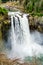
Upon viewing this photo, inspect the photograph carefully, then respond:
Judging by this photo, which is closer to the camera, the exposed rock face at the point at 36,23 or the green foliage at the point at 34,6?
the exposed rock face at the point at 36,23

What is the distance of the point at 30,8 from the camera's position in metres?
21.3

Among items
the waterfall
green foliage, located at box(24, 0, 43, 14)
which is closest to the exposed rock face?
the waterfall

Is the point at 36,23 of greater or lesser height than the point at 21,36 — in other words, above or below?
above

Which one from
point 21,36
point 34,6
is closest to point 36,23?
point 21,36

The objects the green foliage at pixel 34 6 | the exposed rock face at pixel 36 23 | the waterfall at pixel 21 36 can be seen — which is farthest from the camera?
the green foliage at pixel 34 6

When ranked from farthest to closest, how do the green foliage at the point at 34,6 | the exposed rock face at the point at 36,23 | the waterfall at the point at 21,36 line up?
the green foliage at the point at 34,6 → the exposed rock face at the point at 36,23 → the waterfall at the point at 21,36

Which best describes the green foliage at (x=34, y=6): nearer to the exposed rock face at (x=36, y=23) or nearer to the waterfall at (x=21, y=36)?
the exposed rock face at (x=36, y=23)

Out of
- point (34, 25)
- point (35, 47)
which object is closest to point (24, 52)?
point (35, 47)

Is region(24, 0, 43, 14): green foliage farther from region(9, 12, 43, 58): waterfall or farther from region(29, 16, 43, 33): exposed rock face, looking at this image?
region(9, 12, 43, 58): waterfall

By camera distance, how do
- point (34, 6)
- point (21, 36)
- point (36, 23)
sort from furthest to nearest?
point (34, 6)
point (36, 23)
point (21, 36)

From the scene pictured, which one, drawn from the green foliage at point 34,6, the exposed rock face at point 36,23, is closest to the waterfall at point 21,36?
the exposed rock face at point 36,23

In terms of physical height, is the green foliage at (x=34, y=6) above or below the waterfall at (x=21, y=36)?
above

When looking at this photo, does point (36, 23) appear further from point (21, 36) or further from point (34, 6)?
point (34, 6)

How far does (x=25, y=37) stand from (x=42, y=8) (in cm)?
447
